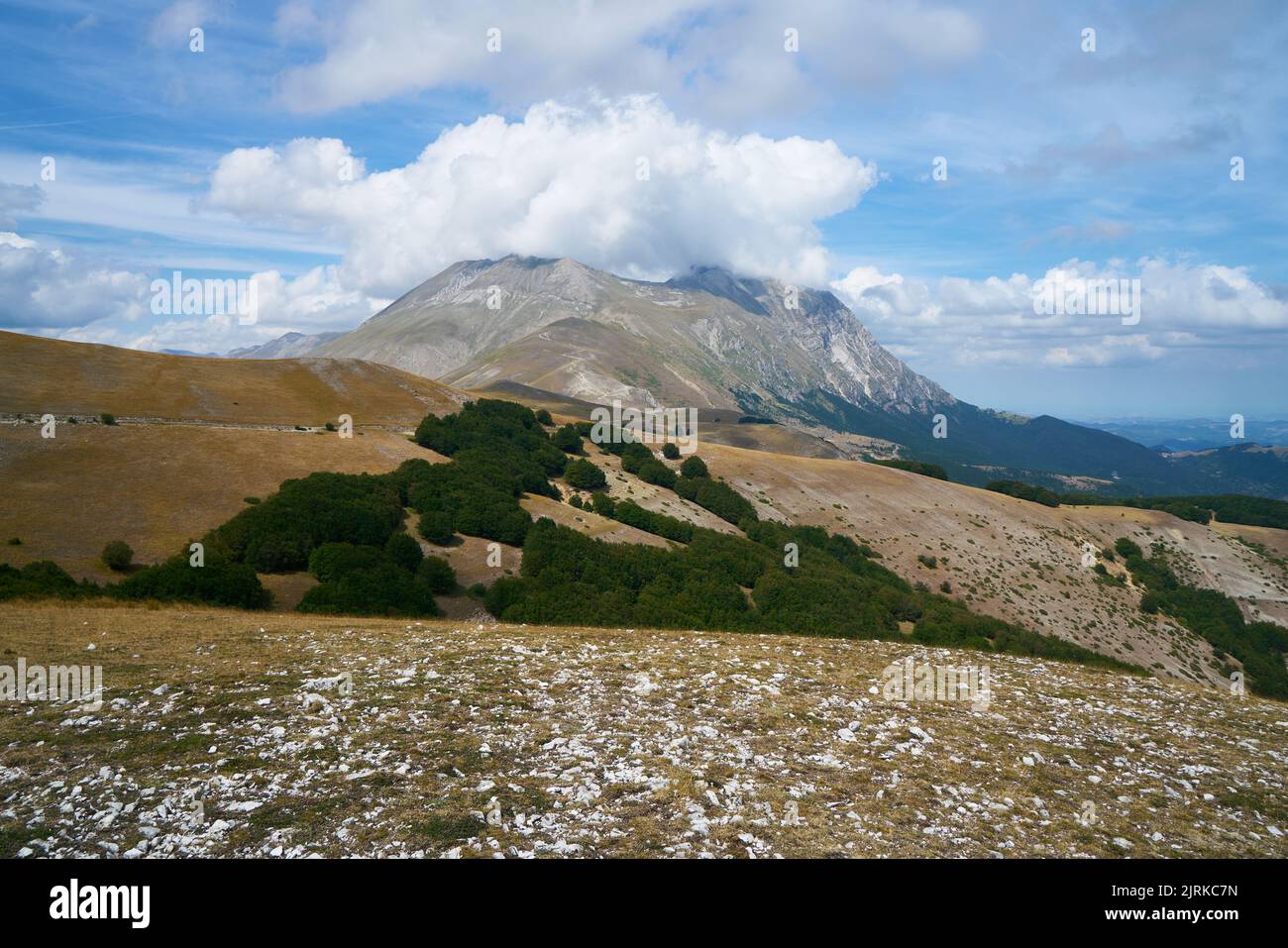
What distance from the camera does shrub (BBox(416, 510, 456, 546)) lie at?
1934 inches

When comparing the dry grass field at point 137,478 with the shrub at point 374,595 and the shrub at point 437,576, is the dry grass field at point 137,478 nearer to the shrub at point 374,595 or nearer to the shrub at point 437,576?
the shrub at point 374,595

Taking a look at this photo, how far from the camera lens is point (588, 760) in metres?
12.4

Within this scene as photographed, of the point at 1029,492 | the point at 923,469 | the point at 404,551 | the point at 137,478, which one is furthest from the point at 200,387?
the point at 1029,492

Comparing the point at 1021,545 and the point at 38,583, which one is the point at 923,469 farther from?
the point at 38,583

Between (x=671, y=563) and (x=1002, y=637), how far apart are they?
31109mm

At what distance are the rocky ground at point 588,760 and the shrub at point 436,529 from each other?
91.8ft

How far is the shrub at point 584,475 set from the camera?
3091 inches

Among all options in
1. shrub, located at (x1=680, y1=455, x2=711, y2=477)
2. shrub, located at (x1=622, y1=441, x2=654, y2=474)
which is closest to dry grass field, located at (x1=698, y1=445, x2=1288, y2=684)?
shrub, located at (x1=680, y1=455, x2=711, y2=477)

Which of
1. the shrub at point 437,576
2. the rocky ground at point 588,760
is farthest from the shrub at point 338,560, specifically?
the rocky ground at point 588,760

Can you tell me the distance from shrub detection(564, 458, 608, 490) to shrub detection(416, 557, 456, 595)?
120 ft

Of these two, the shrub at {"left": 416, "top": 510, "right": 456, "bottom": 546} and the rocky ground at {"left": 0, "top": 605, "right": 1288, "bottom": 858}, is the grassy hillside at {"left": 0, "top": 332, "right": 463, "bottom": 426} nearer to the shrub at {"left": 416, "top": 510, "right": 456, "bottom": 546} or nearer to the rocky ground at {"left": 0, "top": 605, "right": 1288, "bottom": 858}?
the shrub at {"left": 416, "top": 510, "right": 456, "bottom": 546}

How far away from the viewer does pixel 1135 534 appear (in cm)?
11050
